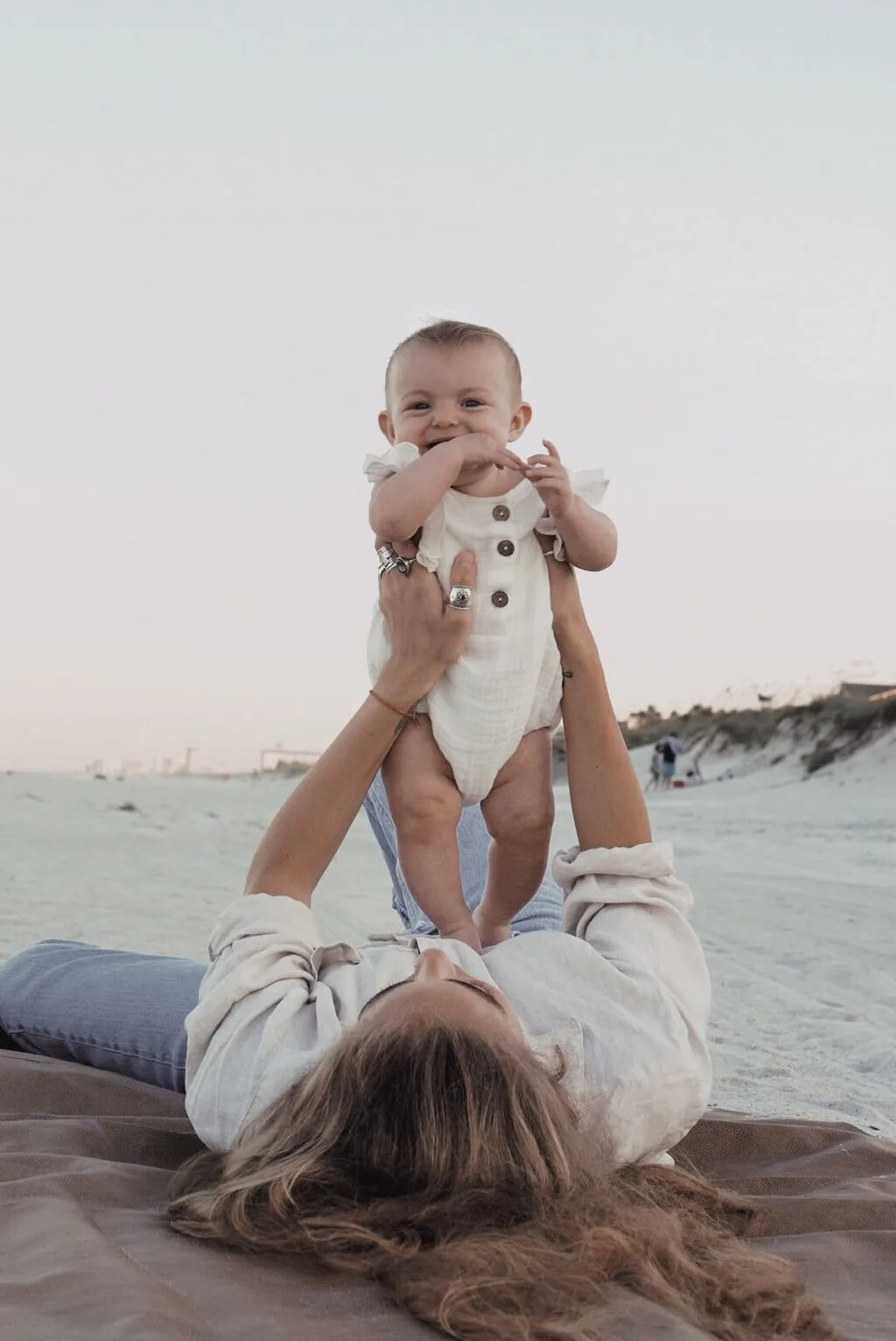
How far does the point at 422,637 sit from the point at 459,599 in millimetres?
131

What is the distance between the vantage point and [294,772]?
3047 centimetres

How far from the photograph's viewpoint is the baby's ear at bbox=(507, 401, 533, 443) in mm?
3607

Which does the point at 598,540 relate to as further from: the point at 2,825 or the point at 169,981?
the point at 2,825

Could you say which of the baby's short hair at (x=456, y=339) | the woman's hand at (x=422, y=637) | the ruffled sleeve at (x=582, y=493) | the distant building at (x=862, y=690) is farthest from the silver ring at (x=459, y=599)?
the distant building at (x=862, y=690)

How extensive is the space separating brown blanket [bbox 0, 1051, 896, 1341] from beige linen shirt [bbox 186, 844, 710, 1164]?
Answer: 0.27m

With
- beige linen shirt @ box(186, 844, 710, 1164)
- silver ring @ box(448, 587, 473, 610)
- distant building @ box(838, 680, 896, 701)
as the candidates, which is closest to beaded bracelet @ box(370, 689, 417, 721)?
silver ring @ box(448, 587, 473, 610)

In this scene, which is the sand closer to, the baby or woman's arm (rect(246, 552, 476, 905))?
the baby

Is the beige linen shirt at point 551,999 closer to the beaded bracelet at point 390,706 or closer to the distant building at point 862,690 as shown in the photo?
the beaded bracelet at point 390,706

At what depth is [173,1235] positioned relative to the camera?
207cm

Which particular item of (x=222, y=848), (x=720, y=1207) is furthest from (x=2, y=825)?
(x=720, y=1207)

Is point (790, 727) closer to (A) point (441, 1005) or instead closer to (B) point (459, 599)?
(B) point (459, 599)

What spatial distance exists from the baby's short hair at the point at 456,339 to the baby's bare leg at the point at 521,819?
97 cm

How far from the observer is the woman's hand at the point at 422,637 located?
3195 millimetres

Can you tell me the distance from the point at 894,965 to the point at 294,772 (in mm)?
24462
